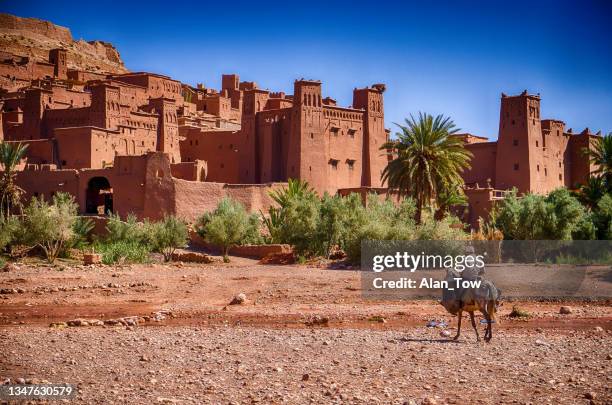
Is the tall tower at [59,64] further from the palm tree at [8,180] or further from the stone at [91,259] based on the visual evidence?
the stone at [91,259]

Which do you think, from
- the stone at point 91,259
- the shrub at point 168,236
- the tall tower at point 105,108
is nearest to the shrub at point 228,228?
the shrub at point 168,236

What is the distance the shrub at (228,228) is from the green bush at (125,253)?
109 inches

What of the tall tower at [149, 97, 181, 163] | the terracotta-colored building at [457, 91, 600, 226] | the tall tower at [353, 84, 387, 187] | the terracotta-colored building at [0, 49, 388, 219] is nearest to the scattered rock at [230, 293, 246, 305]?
the terracotta-colored building at [0, 49, 388, 219]

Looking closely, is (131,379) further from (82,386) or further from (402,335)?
(402,335)

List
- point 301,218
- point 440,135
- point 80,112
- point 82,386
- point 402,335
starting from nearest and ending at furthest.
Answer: point 82,386 < point 402,335 < point 440,135 < point 301,218 < point 80,112

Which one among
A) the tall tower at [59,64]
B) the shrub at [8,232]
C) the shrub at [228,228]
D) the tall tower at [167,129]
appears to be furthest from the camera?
the tall tower at [59,64]

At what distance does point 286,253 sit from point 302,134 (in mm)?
13476

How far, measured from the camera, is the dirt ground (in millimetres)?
10062

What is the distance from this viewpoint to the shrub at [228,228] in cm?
3170

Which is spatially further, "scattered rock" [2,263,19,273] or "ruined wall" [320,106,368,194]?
"ruined wall" [320,106,368,194]

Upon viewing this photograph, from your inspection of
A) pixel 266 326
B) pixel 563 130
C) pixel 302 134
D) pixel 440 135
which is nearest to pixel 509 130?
pixel 563 130

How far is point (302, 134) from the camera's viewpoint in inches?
1684

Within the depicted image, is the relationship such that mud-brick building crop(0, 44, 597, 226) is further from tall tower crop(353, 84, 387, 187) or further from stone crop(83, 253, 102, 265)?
stone crop(83, 253, 102, 265)

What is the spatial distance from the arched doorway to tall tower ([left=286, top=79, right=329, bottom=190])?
9.88 metres
